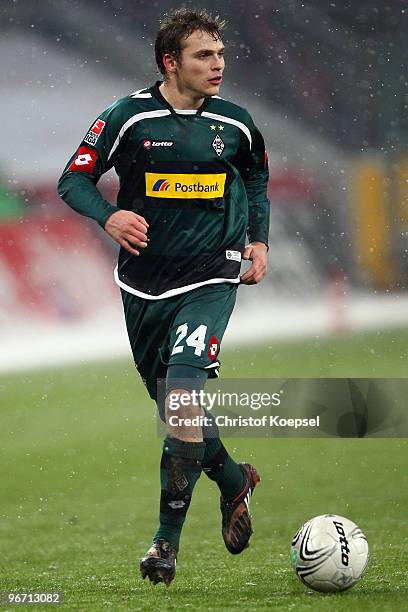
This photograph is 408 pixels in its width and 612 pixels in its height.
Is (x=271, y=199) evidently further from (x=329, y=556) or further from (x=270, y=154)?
(x=329, y=556)

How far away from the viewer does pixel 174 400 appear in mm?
3990

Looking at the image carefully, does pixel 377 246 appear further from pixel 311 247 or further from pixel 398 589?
pixel 398 589

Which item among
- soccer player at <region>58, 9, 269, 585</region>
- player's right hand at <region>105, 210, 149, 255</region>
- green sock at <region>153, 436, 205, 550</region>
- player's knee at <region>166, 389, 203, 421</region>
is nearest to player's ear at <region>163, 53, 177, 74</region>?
soccer player at <region>58, 9, 269, 585</region>

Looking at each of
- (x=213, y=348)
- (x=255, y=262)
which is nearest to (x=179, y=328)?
(x=213, y=348)

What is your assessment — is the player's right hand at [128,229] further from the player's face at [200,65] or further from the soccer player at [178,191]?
the player's face at [200,65]

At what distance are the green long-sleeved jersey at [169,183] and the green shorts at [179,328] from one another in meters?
0.04

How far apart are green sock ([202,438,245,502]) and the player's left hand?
0.64 metres

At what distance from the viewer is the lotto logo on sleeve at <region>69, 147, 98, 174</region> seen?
4.36 m

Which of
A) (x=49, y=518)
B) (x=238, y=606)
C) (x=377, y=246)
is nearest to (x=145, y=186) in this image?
(x=238, y=606)

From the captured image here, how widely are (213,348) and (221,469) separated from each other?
0.61 meters

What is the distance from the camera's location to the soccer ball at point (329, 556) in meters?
3.90

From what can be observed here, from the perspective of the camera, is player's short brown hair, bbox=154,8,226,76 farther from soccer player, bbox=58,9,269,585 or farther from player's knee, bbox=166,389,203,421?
player's knee, bbox=166,389,203,421

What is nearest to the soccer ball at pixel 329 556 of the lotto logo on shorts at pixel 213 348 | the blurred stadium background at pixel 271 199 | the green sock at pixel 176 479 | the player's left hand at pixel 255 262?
the green sock at pixel 176 479

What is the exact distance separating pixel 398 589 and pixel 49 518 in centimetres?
305
